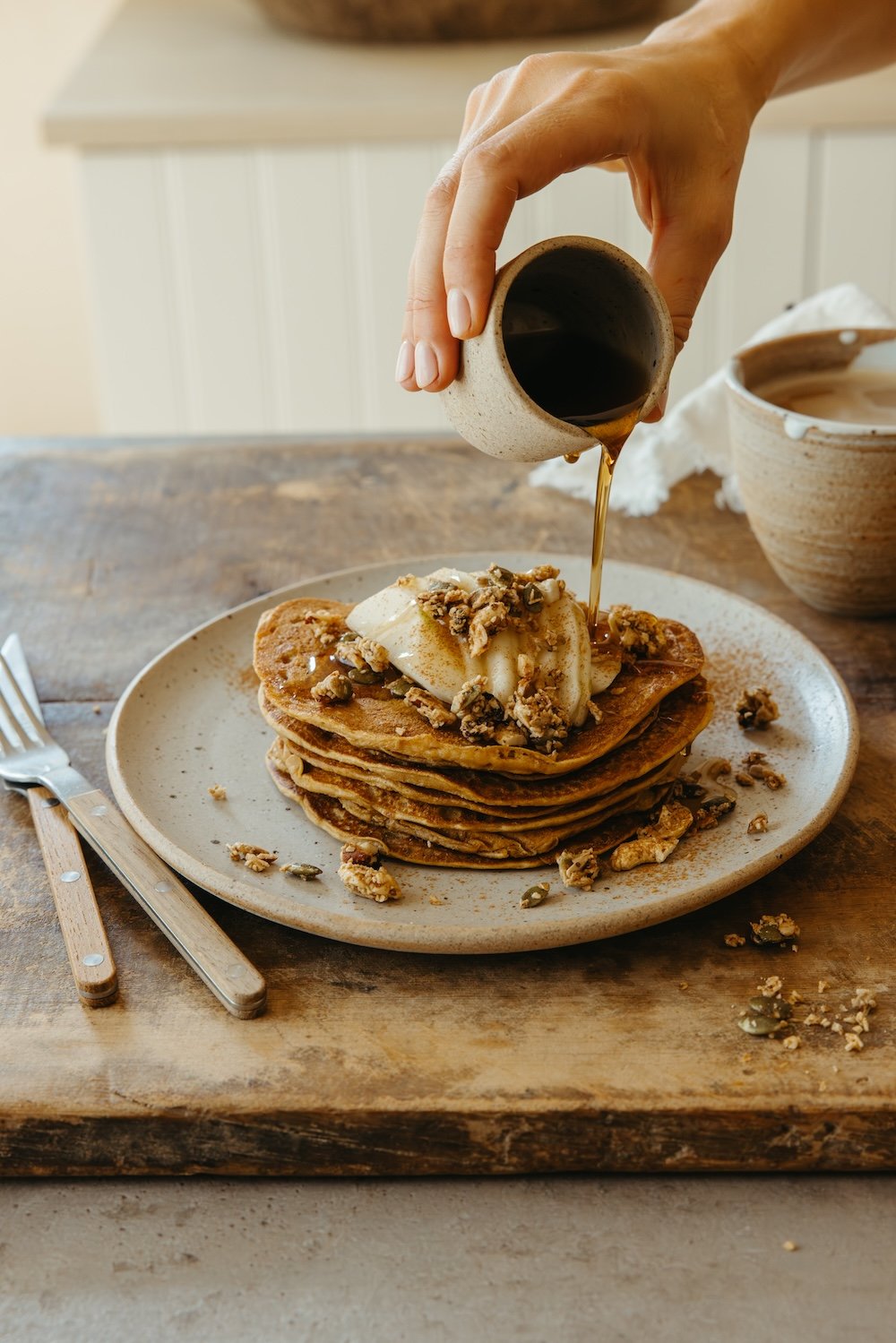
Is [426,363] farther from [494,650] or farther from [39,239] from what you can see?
[39,239]

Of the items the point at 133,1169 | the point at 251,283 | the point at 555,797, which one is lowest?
the point at 251,283

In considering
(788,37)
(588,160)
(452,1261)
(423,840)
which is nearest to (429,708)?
(423,840)

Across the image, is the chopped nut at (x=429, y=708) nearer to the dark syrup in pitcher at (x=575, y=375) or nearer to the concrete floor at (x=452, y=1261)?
the dark syrup in pitcher at (x=575, y=375)

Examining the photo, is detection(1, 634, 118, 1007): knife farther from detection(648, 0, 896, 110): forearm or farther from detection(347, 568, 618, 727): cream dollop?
detection(648, 0, 896, 110): forearm

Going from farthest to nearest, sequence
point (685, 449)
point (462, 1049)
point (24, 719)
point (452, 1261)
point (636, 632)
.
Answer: point (685, 449)
point (24, 719)
point (636, 632)
point (462, 1049)
point (452, 1261)

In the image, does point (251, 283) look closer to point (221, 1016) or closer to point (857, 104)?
point (857, 104)

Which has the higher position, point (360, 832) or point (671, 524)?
point (360, 832)

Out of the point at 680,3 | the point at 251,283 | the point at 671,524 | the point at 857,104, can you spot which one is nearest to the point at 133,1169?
the point at 671,524
